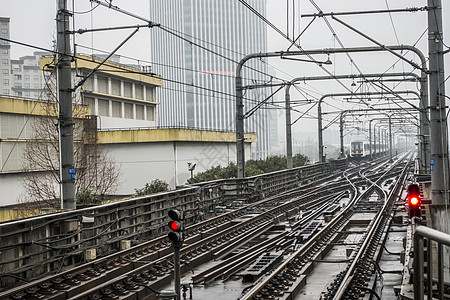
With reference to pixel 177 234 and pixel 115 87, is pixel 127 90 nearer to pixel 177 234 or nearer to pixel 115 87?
pixel 115 87

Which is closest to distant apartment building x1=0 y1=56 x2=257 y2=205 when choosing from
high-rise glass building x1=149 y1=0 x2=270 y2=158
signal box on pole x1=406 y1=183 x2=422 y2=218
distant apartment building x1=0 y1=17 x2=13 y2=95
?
signal box on pole x1=406 y1=183 x2=422 y2=218

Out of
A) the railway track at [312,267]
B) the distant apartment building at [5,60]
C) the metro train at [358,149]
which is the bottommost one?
the railway track at [312,267]

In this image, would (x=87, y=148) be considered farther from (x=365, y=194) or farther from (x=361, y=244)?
(x=361, y=244)

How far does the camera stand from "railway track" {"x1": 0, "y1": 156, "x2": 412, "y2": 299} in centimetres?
969

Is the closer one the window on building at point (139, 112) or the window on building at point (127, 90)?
the window on building at point (127, 90)

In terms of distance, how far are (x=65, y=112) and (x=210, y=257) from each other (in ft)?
17.2

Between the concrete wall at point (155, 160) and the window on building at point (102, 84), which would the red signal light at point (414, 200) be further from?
the window on building at point (102, 84)

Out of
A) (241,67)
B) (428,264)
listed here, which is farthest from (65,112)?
(241,67)

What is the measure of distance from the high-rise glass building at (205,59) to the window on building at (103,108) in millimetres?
85002

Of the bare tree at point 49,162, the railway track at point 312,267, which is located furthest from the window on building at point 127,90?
the railway track at point 312,267

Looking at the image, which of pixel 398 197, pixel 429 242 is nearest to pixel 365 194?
pixel 398 197

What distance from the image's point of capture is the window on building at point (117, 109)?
1897 inches

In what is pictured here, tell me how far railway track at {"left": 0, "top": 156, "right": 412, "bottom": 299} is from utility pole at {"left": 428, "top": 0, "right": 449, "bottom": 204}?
338cm

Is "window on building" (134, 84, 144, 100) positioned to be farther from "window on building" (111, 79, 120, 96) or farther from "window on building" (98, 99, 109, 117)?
"window on building" (98, 99, 109, 117)
